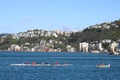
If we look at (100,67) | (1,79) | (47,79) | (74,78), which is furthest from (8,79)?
(100,67)

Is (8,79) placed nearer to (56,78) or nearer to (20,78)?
(20,78)

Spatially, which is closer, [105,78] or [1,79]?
[1,79]

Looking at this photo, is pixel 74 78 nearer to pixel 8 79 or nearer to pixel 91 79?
pixel 91 79

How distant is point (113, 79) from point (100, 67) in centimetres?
5127

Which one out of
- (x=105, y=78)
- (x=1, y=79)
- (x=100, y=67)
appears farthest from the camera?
(x=100, y=67)

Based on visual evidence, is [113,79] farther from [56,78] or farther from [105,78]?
[56,78]

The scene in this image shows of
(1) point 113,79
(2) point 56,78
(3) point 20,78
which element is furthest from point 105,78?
(3) point 20,78

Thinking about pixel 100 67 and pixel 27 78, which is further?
pixel 100 67

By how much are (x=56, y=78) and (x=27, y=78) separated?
6.27 metres

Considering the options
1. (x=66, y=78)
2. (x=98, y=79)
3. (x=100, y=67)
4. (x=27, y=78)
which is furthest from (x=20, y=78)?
(x=100, y=67)

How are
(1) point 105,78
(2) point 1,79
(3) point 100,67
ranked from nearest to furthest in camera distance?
1. (2) point 1,79
2. (1) point 105,78
3. (3) point 100,67

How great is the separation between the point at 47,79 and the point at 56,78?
3528mm

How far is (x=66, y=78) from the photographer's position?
10494 cm

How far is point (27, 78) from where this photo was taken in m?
104
